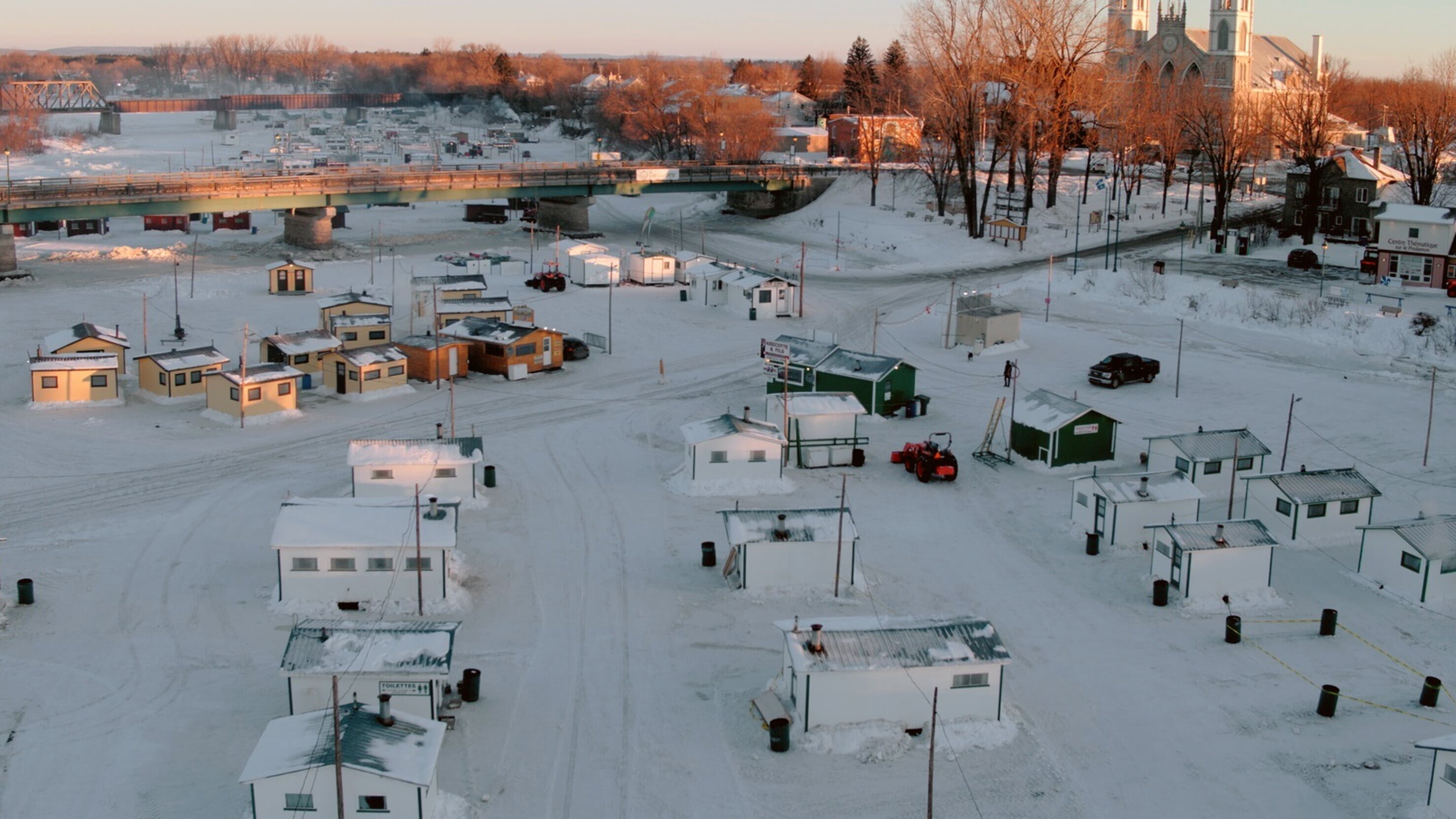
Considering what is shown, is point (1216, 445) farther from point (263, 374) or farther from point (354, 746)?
point (263, 374)

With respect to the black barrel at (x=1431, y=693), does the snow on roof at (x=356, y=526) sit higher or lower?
higher

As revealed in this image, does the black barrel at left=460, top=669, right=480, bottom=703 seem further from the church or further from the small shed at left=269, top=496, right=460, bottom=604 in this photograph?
the church

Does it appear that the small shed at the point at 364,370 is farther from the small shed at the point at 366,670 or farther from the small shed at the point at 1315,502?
the small shed at the point at 1315,502

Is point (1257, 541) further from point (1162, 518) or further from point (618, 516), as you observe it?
point (618, 516)

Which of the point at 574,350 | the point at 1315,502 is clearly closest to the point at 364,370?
the point at 574,350

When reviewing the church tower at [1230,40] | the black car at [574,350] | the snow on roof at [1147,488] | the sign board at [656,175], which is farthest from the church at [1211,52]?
the snow on roof at [1147,488]

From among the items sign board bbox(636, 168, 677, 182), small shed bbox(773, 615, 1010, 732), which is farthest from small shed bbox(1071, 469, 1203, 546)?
sign board bbox(636, 168, 677, 182)

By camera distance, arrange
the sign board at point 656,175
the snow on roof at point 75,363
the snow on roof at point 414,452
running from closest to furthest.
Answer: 1. the snow on roof at point 414,452
2. the snow on roof at point 75,363
3. the sign board at point 656,175
